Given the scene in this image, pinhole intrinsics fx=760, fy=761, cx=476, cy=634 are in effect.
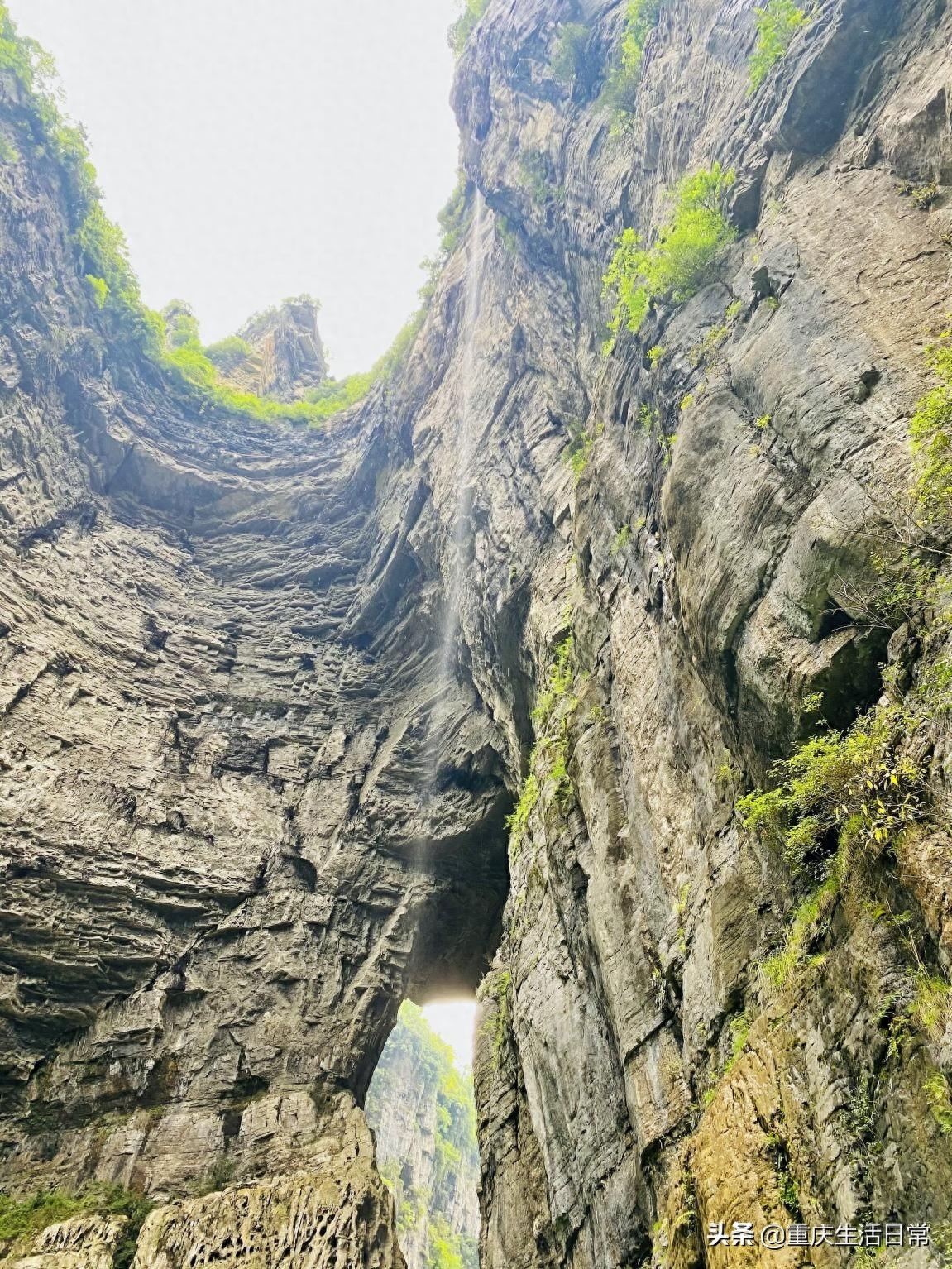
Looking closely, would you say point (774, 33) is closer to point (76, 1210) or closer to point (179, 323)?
point (76, 1210)

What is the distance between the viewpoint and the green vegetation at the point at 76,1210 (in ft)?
32.7

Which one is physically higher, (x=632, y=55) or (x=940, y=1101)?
(x=632, y=55)

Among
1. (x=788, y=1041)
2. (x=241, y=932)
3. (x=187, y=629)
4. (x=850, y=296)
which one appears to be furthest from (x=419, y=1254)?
(x=850, y=296)

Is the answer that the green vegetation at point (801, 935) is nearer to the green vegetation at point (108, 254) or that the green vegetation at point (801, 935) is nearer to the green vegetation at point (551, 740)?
the green vegetation at point (551, 740)

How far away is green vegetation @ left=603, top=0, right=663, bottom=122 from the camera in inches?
532

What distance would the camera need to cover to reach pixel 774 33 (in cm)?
902

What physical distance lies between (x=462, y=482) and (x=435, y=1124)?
130ft

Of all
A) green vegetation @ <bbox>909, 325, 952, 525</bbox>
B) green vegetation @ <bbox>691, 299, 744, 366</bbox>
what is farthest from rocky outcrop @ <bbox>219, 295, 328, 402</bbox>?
green vegetation @ <bbox>909, 325, 952, 525</bbox>

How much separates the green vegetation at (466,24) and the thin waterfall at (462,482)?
20.1 feet

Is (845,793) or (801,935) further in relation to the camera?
(801,935)

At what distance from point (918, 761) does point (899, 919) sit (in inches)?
34.1

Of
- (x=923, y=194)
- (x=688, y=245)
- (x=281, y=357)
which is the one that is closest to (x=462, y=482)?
(x=688, y=245)

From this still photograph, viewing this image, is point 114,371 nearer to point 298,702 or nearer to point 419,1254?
point 298,702

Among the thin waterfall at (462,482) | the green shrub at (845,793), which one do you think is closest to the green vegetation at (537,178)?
the thin waterfall at (462,482)
